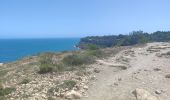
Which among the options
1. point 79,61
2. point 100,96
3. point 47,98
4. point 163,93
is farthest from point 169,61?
point 47,98

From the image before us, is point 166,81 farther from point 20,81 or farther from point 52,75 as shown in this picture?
point 20,81

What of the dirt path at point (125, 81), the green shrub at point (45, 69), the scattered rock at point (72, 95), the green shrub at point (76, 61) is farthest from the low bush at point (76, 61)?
the scattered rock at point (72, 95)

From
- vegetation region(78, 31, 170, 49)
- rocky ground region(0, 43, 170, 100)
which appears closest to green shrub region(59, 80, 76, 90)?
rocky ground region(0, 43, 170, 100)

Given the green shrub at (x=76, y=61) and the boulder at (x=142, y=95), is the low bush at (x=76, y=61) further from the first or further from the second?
the boulder at (x=142, y=95)

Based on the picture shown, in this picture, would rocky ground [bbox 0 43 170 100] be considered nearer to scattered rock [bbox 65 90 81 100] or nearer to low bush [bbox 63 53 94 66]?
scattered rock [bbox 65 90 81 100]

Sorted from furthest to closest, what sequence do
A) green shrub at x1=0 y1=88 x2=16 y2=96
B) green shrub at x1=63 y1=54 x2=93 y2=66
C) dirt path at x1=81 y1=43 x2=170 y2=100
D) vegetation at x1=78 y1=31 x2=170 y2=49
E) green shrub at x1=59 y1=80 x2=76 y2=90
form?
vegetation at x1=78 y1=31 x2=170 y2=49
green shrub at x1=63 y1=54 x2=93 y2=66
green shrub at x1=59 y1=80 x2=76 y2=90
dirt path at x1=81 y1=43 x2=170 y2=100
green shrub at x1=0 y1=88 x2=16 y2=96

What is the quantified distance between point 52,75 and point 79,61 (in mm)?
4941

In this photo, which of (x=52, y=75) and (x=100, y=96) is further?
(x=52, y=75)

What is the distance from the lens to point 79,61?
25391 mm

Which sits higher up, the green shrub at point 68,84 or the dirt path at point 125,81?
the green shrub at point 68,84

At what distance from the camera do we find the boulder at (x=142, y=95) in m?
16.1

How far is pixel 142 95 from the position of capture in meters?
16.4

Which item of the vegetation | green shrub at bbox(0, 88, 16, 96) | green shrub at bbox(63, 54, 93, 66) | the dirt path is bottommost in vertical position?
the vegetation

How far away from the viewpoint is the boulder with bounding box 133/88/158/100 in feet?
52.8
